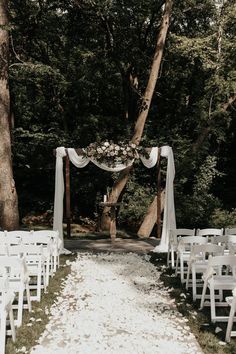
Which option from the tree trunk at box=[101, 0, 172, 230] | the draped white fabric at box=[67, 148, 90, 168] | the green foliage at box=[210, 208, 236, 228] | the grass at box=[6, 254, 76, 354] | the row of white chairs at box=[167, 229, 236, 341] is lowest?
the green foliage at box=[210, 208, 236, 228]

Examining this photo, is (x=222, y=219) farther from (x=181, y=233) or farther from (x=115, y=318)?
(x=115, y=318)

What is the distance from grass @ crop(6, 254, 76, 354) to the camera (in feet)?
15.3

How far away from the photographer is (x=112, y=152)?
1223 cm

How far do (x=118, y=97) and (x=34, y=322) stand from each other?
15803 mm

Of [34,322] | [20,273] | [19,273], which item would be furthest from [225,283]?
[19,273]

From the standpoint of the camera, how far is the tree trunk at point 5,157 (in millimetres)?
12125

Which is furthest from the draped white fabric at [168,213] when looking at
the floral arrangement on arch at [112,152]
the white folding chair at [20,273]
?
the white folding chair at [20,273]

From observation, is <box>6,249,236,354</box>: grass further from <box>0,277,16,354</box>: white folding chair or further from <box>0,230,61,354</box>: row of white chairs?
<box>0,277,16,354</box>: white folding chair

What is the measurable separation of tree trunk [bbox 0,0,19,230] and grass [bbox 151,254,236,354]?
550 centimetres

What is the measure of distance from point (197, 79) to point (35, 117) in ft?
23.5

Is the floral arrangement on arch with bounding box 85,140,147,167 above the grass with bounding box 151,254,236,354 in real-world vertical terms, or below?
above

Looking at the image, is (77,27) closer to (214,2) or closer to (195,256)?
(214,2)

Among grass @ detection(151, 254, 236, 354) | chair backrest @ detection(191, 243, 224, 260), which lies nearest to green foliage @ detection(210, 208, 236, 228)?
grass @ detection(151, 254, 236, 354)

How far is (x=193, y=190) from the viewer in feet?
64.5
